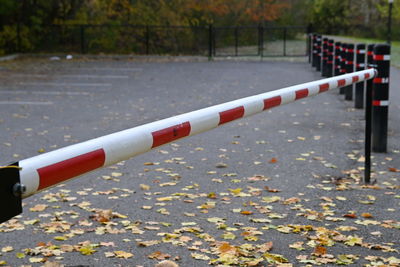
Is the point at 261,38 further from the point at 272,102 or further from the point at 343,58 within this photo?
the point at 272,102

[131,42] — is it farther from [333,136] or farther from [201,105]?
[333,136]

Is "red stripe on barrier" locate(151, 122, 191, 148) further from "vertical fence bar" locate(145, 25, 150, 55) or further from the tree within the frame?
the tree

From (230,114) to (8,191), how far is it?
2082 millimetres

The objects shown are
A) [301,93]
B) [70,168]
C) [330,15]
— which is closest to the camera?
[70,168]

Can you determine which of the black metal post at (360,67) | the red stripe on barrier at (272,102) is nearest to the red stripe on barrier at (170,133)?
the red stripe on barrier at (272,102)

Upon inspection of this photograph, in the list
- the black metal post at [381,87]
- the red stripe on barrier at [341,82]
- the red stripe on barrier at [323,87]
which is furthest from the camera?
the black metal post at [381,87]

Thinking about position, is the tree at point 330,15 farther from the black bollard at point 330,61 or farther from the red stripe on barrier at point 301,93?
the red stripe on barrier at point 301,93

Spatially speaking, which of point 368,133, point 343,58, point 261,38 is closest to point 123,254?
point 368,133

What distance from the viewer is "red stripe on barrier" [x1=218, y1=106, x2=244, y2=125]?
13.0 ft

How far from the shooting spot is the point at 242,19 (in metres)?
39.6

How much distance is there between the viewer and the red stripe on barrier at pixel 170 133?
3122 millimetres

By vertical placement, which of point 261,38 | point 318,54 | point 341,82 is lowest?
point 318,54

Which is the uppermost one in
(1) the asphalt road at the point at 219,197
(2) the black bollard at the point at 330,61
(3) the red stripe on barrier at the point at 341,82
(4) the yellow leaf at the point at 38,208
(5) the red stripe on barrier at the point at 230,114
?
(5) the red stripe on barrier at the point at 230,114

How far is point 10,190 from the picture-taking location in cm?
223
